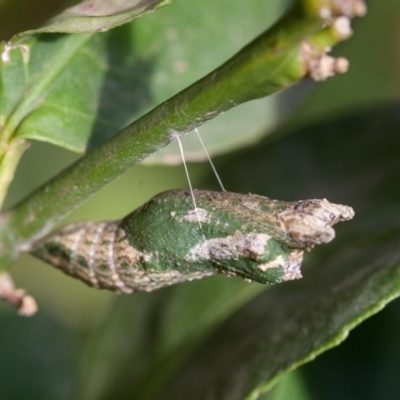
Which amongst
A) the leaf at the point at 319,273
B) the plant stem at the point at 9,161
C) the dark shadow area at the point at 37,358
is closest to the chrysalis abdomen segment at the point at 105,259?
the plant stem at the point at 9,161

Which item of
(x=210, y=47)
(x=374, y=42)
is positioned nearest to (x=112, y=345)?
(x=210, y=47)

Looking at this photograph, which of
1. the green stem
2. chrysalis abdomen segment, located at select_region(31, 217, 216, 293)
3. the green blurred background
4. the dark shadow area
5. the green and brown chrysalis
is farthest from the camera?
the dark shadow area

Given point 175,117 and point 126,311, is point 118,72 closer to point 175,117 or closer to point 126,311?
point 175,117

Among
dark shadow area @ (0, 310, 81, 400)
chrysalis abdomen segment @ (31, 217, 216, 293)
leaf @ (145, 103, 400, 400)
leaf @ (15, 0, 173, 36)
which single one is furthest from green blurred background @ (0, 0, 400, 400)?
leaf @ (15, 0, 173, 36)

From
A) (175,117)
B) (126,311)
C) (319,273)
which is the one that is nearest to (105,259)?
(175,117)

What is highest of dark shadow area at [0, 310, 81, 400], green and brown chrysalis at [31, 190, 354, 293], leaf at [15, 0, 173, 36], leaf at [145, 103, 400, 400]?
leaf at [15, 0, 173, 36]

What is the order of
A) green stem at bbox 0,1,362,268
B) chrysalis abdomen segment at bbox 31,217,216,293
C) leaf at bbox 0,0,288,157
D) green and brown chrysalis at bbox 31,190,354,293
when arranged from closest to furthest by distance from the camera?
green stem at bbox 0,1,362,268 < green and brown chrysalis at bbox 31,190,354,293 < chrysalis abdomen segment at bbox 31,217,216,293 < leaf at bbox 0,0,288,157

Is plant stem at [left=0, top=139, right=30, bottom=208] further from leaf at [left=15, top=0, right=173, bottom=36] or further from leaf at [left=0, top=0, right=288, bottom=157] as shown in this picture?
leaf at [left=15, top=0, right=173, bottom=36]
